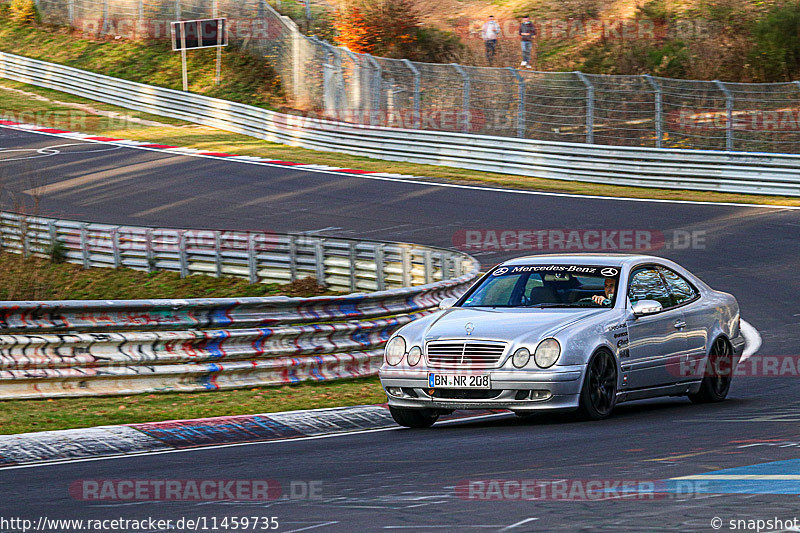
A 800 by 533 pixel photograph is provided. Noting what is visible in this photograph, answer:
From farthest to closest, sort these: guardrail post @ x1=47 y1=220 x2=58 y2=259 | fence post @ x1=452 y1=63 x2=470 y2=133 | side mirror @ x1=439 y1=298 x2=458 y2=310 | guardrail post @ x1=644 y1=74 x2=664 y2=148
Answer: fence post @ x1=452 y1=63 x2=470 y2=133 < guardrail post @ x1=644 y1=74 x2=664 y2=148 < guardrail post @ x1=47 y1=220 x2=58 y2=259 < side mirror @ x1=439 y1=298 x2=458 y2=310

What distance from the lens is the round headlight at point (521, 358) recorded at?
356 inches

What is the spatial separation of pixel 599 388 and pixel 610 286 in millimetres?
1119

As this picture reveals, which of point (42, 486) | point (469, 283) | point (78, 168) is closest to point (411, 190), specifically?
point (78, 168)

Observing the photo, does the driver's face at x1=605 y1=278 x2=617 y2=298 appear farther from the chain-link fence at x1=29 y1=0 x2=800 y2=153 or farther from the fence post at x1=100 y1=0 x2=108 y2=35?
the fence post at x1=100 y1=0 x2=108 y2=35

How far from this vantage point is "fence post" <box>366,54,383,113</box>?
32719 mm

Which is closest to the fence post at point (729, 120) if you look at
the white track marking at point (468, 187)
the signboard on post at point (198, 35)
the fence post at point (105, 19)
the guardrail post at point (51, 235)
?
the white track marking at point (468, 187)

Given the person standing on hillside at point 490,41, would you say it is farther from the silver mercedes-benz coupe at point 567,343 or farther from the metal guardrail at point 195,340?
the silver mercedes-benz coupe at point 567,343

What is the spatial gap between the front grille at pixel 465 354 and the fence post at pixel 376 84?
24.1m

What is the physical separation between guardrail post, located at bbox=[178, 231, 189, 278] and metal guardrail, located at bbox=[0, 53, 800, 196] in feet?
35.6

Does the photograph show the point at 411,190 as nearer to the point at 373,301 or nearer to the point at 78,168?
the point at 78,168

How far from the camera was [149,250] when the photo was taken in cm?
2219

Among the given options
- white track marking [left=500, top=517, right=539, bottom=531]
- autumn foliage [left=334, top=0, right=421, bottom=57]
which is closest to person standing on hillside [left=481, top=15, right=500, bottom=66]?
autumn foliage [left=334, top=0, right=421, bottom=57]

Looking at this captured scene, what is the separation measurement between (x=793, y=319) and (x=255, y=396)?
7686mm

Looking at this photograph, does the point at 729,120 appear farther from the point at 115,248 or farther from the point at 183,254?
the point at 115,248
